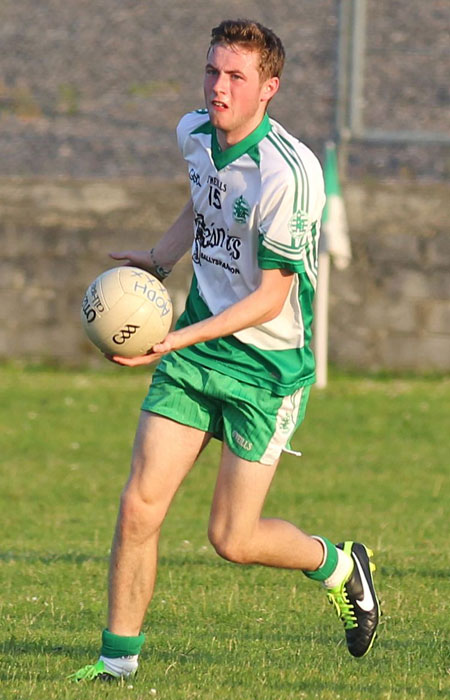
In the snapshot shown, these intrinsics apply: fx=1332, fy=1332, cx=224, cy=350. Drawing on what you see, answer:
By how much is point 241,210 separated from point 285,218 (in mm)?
212

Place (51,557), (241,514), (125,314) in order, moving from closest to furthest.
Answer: (125,314), (241,514), (51,557)

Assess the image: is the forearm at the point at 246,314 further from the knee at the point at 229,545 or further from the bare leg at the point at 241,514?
the knee at the point at 229,545

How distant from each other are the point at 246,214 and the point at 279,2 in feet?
35.3

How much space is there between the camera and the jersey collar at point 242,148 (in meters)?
5.38

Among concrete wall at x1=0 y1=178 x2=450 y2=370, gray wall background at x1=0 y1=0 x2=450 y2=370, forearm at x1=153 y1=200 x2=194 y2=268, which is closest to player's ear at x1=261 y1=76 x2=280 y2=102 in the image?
forearm at x1=153 y1=200 x2=194 y2=268

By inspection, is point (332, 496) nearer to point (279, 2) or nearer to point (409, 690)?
point (409, 690)

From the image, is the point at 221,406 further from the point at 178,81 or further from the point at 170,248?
the point at 178,81

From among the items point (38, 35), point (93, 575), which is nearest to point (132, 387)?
point (38, 35)

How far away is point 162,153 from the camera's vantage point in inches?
599

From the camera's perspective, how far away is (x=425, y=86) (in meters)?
15.4

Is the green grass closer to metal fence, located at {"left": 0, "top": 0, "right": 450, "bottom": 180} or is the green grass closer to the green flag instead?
the green flag

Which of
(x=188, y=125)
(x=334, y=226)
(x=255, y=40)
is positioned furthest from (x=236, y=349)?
(x=334, y=226)

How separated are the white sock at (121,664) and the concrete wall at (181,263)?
9181 mm

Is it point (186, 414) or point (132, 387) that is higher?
point (186, 414)
